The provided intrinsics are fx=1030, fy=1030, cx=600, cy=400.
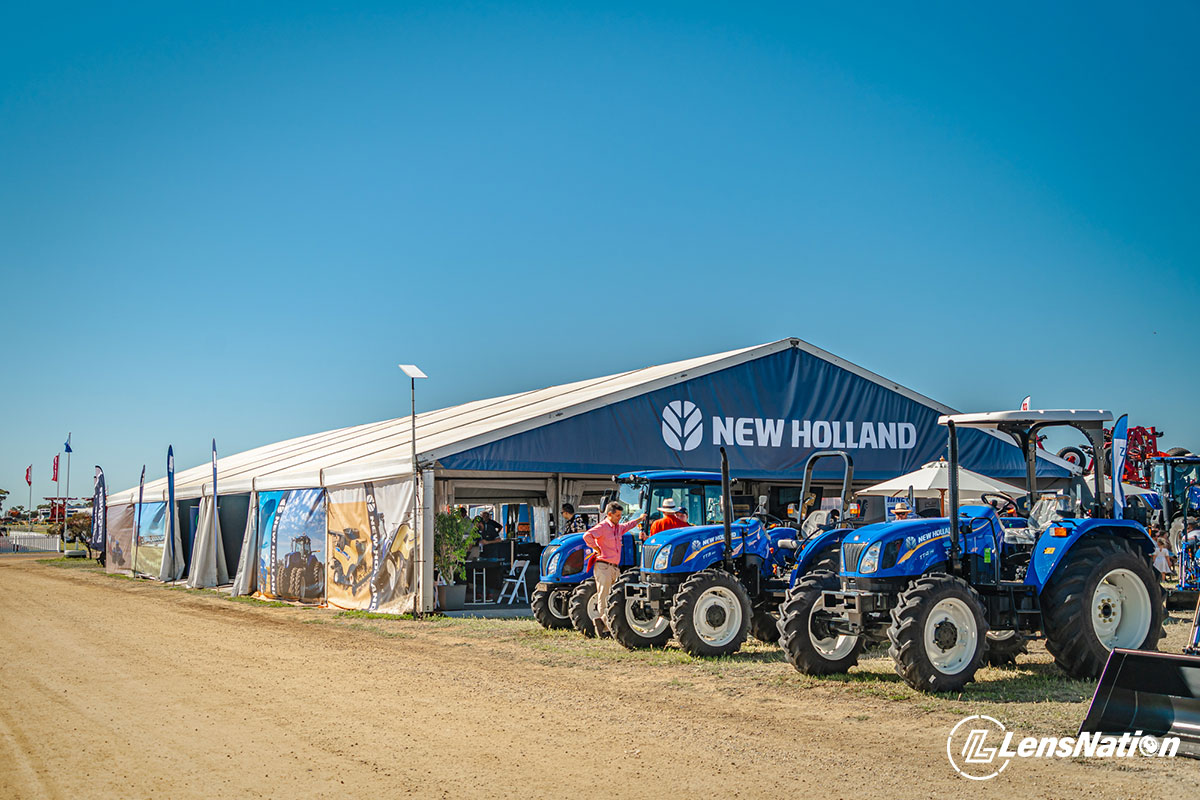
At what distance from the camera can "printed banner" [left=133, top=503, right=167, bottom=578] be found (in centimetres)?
2812

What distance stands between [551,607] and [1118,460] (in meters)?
7.53

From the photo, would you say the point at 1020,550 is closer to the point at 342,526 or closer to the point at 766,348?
the point at 766,348

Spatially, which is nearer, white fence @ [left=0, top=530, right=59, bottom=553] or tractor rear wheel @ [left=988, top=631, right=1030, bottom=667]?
tractor rear wheel @ [left=988, top=631, right=1030, bottom=667]

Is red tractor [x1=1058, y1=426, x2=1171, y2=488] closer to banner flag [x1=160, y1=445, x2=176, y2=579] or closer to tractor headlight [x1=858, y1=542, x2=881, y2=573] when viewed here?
tractor headlight [x1=858, y1=542, x2=881, y2=573]

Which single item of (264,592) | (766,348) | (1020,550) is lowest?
(264,592)

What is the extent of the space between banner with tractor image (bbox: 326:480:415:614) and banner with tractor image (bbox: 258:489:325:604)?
1.48 feet

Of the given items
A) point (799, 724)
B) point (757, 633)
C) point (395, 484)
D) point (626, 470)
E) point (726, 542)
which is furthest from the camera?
point (626, 470)

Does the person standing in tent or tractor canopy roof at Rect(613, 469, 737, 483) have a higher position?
tractor canopy roof at Rect(613, 469, 737, 483)

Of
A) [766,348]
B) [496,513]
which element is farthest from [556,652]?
[496,513]

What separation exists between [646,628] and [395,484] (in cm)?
608

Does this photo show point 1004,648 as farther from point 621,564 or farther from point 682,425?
point 682,425

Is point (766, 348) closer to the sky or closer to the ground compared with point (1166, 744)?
closer to the sky

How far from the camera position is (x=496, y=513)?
97.0ft

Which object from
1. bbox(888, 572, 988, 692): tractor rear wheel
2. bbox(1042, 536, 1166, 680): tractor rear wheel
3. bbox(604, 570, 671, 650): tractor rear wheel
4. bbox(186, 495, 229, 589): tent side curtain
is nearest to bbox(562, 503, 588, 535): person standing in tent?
bbox(604, 570, 671, 650): tractor rear wheel
